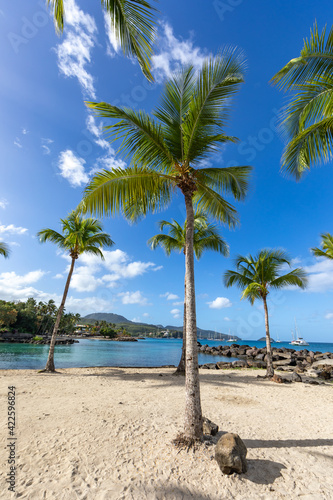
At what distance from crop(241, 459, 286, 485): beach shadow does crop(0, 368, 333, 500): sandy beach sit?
17mm

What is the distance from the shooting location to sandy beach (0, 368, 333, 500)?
11.2 feet

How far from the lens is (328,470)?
4.00 m

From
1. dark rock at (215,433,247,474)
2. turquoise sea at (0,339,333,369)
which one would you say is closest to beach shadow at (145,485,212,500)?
dark rock at (215,433,247,474)

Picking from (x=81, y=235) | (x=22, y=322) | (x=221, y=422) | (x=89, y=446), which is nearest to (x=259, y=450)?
(x=221, y=422)

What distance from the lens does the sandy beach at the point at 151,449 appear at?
3428 millimetres

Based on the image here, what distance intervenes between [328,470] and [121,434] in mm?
3915

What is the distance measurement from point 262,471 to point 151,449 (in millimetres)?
1968

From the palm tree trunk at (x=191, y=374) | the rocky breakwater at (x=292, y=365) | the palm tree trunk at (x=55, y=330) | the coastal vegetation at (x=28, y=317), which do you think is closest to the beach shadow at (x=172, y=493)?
the palm tree trunk at (x=191, y=374)

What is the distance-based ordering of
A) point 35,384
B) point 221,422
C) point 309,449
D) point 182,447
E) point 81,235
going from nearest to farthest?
1. point 182,447
2. point 309,449
3. point 221,422
4. point 35,384
5. point 81,235

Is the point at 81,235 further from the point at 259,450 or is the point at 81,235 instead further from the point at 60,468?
the point at 259,450

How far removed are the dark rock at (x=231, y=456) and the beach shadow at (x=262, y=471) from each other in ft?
0.46

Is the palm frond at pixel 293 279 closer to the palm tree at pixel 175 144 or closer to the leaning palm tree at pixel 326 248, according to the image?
the leaning palm tree at pixel 326 248

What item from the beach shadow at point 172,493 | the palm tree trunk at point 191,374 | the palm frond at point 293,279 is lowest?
the beach shadow at point 172,493

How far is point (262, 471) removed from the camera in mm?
3902
